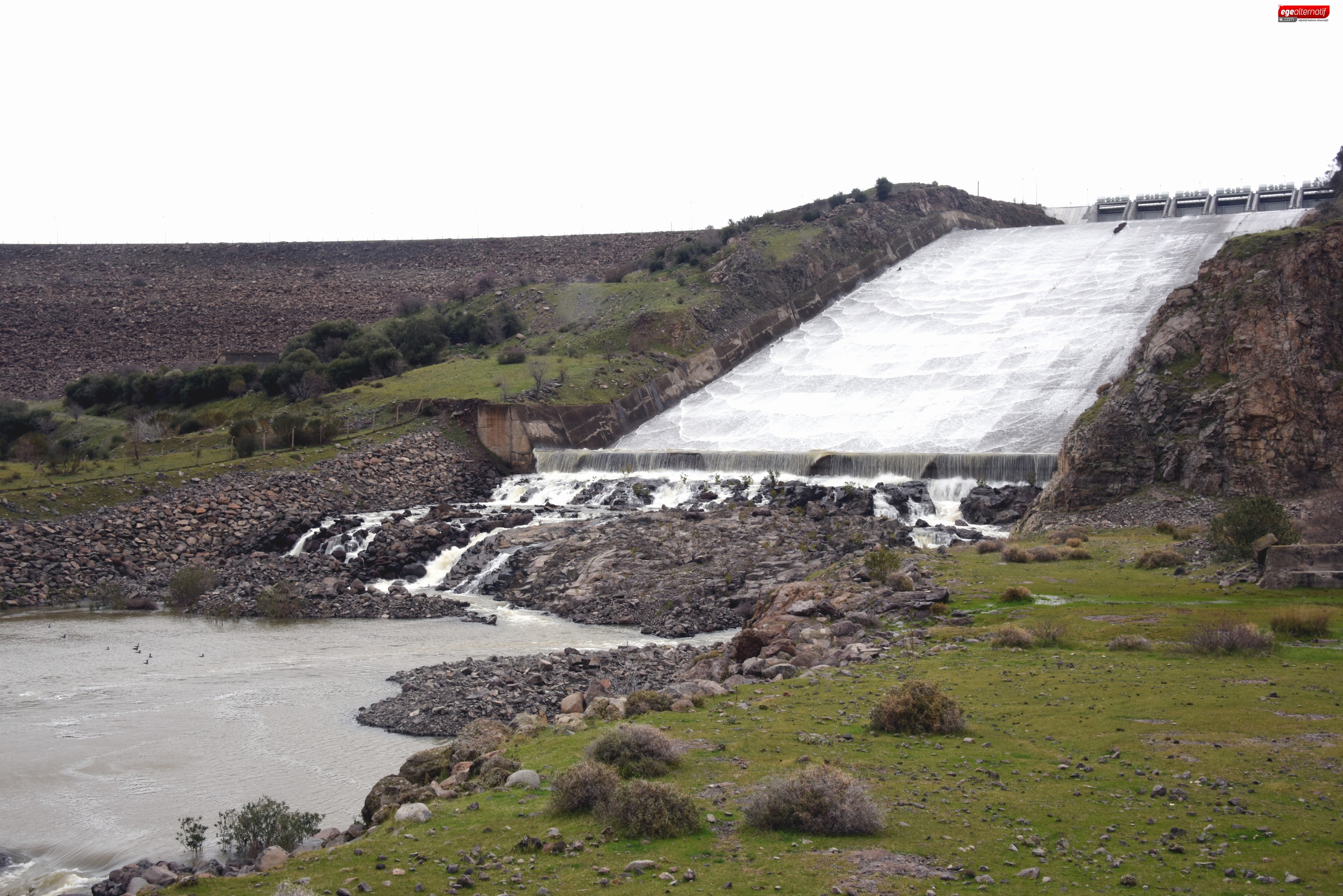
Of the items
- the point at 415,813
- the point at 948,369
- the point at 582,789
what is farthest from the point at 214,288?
the point at 582,789

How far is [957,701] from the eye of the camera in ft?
34.6

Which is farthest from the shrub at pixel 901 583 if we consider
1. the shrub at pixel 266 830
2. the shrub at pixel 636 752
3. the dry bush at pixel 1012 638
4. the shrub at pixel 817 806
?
the shrub at pixel 266 830

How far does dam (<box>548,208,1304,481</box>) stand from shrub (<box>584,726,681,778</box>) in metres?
24.4

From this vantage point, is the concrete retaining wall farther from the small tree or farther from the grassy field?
the grassy field

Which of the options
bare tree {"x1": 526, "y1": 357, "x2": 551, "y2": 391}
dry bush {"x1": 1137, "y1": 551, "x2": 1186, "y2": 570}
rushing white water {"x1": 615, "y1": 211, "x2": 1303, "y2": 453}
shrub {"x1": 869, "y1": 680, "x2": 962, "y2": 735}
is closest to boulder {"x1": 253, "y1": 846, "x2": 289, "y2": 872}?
shrub {"x1": 869, "y1": 680, "x2": 962, "y2": 735}

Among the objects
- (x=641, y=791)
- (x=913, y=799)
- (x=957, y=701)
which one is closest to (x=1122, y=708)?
(x=957, y=701)

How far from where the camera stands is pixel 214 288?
233 ft

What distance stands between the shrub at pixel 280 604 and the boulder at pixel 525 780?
1802cm

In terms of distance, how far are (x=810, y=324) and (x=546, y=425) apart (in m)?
23.1

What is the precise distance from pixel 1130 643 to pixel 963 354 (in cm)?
3701

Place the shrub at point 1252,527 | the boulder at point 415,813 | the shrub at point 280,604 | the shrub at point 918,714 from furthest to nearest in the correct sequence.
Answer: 1. the shrub at point 280,604
2. the shrub at point 1252,527
3. the shrub at point 918,714
4. the boulder at point 415,813

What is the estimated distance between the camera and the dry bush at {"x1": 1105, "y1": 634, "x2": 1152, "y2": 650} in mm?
12461

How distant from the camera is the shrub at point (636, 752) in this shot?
8.48 m

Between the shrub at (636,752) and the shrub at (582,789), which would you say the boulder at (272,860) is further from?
the shrub at (636,752)
